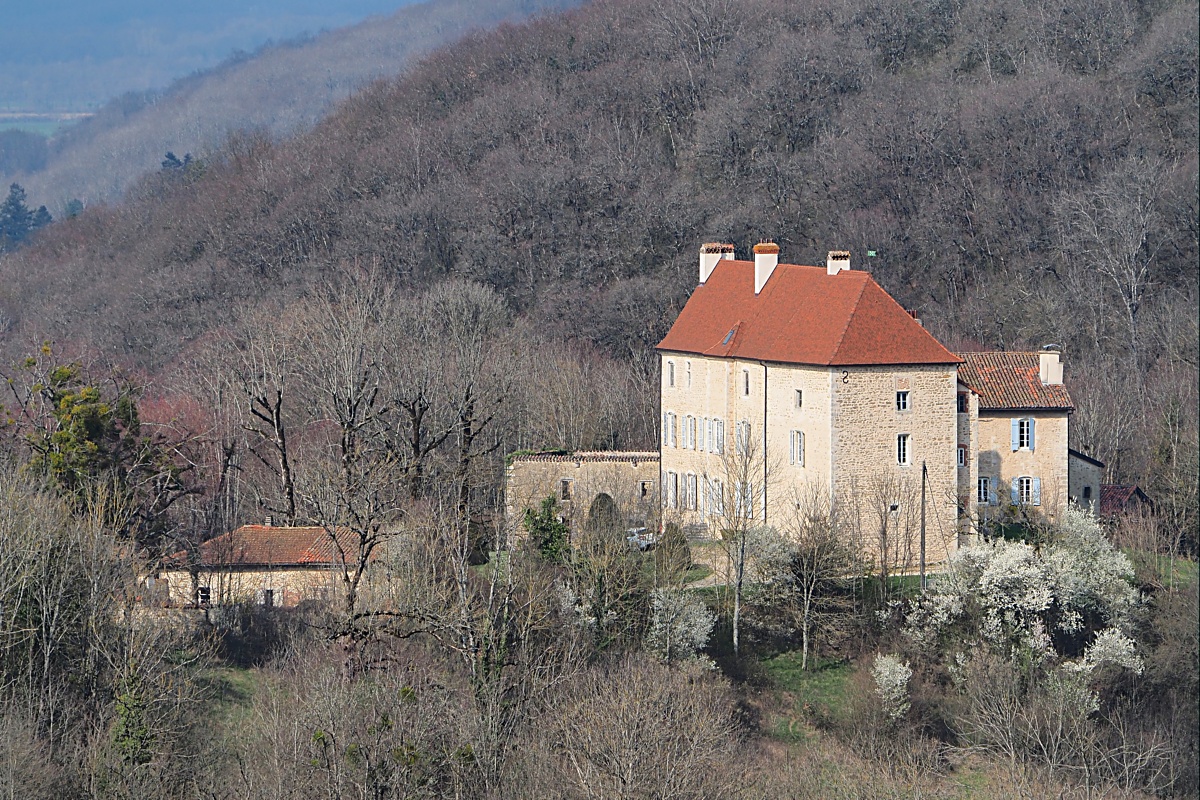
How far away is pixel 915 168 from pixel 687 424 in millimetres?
44486

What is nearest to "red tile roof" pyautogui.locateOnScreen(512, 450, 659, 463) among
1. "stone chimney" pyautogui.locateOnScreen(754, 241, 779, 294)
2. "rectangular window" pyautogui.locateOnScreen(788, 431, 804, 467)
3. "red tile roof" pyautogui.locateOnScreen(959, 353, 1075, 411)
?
"stone chimney" pyautogui.locateOnScreen(754, 241, 779, 294)

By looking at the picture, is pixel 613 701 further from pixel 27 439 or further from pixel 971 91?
pixel 971 91

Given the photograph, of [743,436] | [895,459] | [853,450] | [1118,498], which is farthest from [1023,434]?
[743,436]

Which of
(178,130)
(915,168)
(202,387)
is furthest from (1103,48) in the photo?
(178,130)

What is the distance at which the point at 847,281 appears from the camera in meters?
47.2

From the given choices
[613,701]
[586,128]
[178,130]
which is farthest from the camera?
[178,130]

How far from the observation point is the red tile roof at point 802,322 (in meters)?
45.0

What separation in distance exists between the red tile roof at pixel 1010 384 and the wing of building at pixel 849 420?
4 centimetres

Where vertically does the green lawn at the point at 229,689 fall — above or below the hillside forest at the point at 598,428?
below

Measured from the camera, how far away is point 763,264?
51.1 m

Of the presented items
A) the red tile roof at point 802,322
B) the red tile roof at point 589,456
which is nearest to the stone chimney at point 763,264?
the red tile roof at point 802,322

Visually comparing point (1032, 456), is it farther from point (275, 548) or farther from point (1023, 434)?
point (275, 548)

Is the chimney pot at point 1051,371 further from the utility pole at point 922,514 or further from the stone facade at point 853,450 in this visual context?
the utility pole at point 922,514

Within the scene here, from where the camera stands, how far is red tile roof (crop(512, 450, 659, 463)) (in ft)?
161
